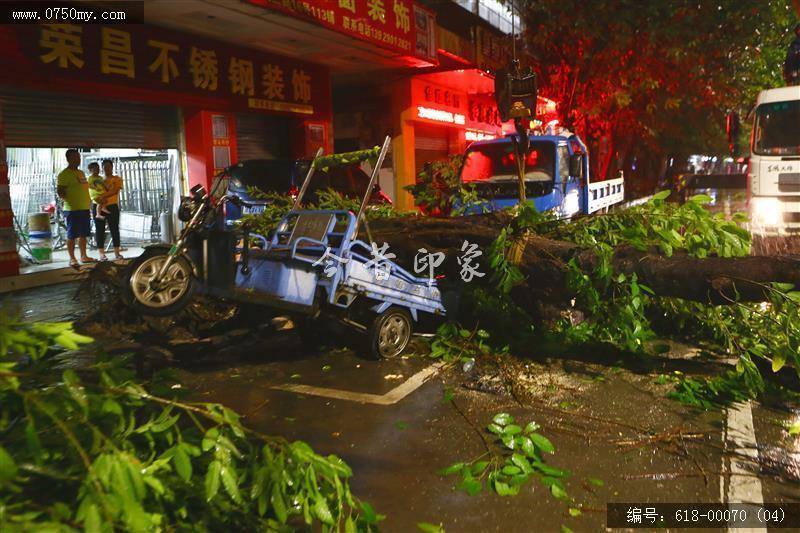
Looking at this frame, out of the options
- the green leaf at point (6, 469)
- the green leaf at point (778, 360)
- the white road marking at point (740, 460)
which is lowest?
the white road marking at point (740, 460)

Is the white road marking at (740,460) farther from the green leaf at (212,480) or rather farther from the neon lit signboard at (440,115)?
the neon lit signboard at (440,115)

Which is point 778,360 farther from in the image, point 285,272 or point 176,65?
point 176,65

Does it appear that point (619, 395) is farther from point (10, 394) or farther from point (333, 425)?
point (10, 394)

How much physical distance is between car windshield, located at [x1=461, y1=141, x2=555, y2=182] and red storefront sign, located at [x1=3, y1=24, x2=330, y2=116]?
5.98 m

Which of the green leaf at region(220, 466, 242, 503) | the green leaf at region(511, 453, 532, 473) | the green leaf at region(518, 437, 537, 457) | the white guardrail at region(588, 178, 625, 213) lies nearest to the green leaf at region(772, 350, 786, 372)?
the green leaf at region(518, 437, 537, 457)

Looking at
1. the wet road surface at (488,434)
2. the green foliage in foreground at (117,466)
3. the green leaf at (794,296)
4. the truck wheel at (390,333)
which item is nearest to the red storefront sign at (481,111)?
the truck wheel at (390,333)

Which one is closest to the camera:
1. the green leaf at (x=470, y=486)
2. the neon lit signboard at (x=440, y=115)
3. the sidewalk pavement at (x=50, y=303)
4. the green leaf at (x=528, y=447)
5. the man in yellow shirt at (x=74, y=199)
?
the green leaf at (x=470, y=486)

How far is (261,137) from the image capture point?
604 inches

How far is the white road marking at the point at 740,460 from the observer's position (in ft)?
10.6

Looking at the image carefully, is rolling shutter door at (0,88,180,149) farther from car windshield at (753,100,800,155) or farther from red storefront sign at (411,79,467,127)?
car windshield at (753,100,800,155)

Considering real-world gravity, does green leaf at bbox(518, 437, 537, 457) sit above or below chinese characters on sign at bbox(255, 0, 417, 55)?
below

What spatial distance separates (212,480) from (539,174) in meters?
8.31

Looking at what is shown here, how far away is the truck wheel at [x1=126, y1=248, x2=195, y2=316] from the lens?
482 cm

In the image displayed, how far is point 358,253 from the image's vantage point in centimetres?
581
